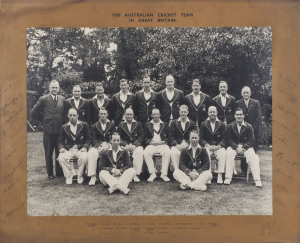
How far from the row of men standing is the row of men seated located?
0.30ft

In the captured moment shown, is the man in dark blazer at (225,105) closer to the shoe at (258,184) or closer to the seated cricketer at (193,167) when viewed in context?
the seated cricketer at (193,167)

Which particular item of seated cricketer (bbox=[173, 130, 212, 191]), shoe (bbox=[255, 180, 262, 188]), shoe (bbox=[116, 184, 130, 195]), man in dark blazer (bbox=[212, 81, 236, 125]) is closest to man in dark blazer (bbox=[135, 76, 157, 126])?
seated cricketer (bbox=[173, 130, 212, 191])

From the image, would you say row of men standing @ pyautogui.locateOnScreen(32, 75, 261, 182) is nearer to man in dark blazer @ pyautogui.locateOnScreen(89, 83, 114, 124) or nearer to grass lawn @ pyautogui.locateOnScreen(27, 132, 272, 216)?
man in dark blazer @ pyautogui.locateOnScreen(89, 83, 114, 124)

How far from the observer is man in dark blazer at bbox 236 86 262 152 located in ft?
15.0

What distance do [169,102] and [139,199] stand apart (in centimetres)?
150

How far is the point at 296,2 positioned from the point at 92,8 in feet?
7.89

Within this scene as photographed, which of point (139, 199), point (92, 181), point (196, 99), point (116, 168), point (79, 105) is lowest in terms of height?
point (139, 199)

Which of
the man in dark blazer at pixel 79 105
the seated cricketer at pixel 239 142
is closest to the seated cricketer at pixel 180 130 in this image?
the seated cricketer at pixel 239 142

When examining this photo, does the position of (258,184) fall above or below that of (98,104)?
below

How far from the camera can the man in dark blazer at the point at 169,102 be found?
5.04 meters

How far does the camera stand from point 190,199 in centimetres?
438

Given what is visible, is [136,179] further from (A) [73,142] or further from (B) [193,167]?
(A) [73,142]

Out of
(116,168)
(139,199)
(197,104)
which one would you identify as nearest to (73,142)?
(116,168)

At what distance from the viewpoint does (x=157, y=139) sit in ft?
16.7
